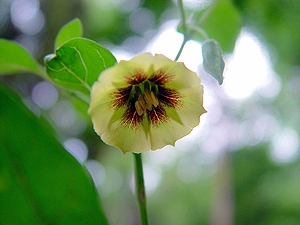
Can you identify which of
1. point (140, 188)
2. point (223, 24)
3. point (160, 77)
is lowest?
point (140, 188)

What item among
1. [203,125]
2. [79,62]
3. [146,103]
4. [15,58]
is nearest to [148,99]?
[146,103]

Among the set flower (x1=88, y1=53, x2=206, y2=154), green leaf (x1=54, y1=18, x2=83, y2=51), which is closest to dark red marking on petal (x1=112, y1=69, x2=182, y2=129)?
flower (x1=88, y1=53, x2=206, y2=154)

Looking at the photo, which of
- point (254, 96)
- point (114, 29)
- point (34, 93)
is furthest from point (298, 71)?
point (34, 93)

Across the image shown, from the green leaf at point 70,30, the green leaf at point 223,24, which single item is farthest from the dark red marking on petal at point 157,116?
the green leaf at point 223,24

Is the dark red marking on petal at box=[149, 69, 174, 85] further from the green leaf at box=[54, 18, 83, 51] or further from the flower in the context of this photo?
the green leaf at box=[54, 18, 83, 51]

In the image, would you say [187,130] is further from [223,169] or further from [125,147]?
[223,169]

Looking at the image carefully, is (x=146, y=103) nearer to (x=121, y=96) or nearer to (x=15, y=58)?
(x=121, y=96)
